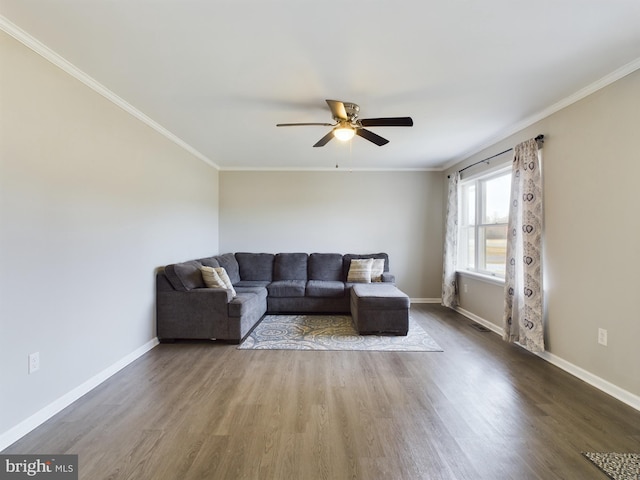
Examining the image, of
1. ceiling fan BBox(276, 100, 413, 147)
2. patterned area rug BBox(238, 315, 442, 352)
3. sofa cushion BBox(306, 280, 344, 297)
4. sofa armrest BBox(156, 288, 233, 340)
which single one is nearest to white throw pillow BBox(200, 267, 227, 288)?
sofa armrest BBox(156, 288, 233, 340)

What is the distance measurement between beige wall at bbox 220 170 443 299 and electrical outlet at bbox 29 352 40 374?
3735 mm

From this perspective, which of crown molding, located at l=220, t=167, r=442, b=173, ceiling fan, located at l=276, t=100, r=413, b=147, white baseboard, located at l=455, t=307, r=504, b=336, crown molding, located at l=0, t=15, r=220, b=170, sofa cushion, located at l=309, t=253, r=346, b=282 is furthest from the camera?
crown molding, located at l=220, t=167, r=442, b=173

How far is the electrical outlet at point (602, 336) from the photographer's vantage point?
2.39 meters

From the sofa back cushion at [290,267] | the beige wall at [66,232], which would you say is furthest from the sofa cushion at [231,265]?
the beige wall at [66,232]

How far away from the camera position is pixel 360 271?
16.4ft

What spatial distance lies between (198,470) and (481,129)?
166 inches

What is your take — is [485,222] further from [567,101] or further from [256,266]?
[256,266]

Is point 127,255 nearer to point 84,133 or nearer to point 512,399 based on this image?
point 84,133

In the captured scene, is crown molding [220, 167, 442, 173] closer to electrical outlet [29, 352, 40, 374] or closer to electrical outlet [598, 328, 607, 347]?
electrical outlet [598, 328, 607, 347]

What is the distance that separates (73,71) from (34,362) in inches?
84.6

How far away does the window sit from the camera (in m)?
4.00

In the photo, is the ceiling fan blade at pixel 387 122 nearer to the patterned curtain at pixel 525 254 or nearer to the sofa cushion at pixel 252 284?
the patterned curtain at pixel 525 254

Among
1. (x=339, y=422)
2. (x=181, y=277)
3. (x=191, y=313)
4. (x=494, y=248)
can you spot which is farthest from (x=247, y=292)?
(x=494, y=248)

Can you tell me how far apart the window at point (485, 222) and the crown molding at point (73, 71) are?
4.42 metres
